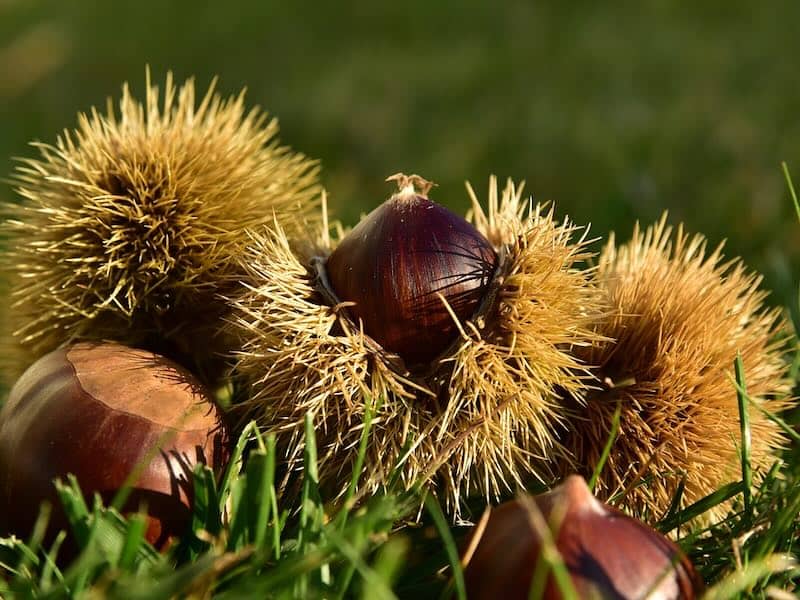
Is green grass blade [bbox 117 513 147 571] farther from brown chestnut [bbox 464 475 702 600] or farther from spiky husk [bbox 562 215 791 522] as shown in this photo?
spiky husk [bbox 562 215 791 522]

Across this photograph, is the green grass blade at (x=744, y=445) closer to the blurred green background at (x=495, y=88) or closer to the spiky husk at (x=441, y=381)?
the spiky husk at (x=441, y=381)

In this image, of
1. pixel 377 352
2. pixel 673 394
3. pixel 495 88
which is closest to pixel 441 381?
pixel 377 352

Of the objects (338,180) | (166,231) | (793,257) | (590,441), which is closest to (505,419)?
(590,441)

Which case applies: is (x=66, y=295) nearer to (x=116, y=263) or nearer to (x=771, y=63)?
(x=116, y=263)

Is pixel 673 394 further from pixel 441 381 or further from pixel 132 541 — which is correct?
pixel 132 541

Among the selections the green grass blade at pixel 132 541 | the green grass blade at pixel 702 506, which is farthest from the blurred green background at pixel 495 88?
the green grass blade at pixel 132 541

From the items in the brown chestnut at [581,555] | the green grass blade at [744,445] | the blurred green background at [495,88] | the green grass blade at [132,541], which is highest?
the blurred green background at [495,88]

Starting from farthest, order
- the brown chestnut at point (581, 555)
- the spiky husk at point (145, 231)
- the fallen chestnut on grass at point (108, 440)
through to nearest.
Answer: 1. the spiky husk at point (145, 231)
2. the fallen chestnut on grass at point (108, 440)
3. the brown chestnut at point (581, 555)
